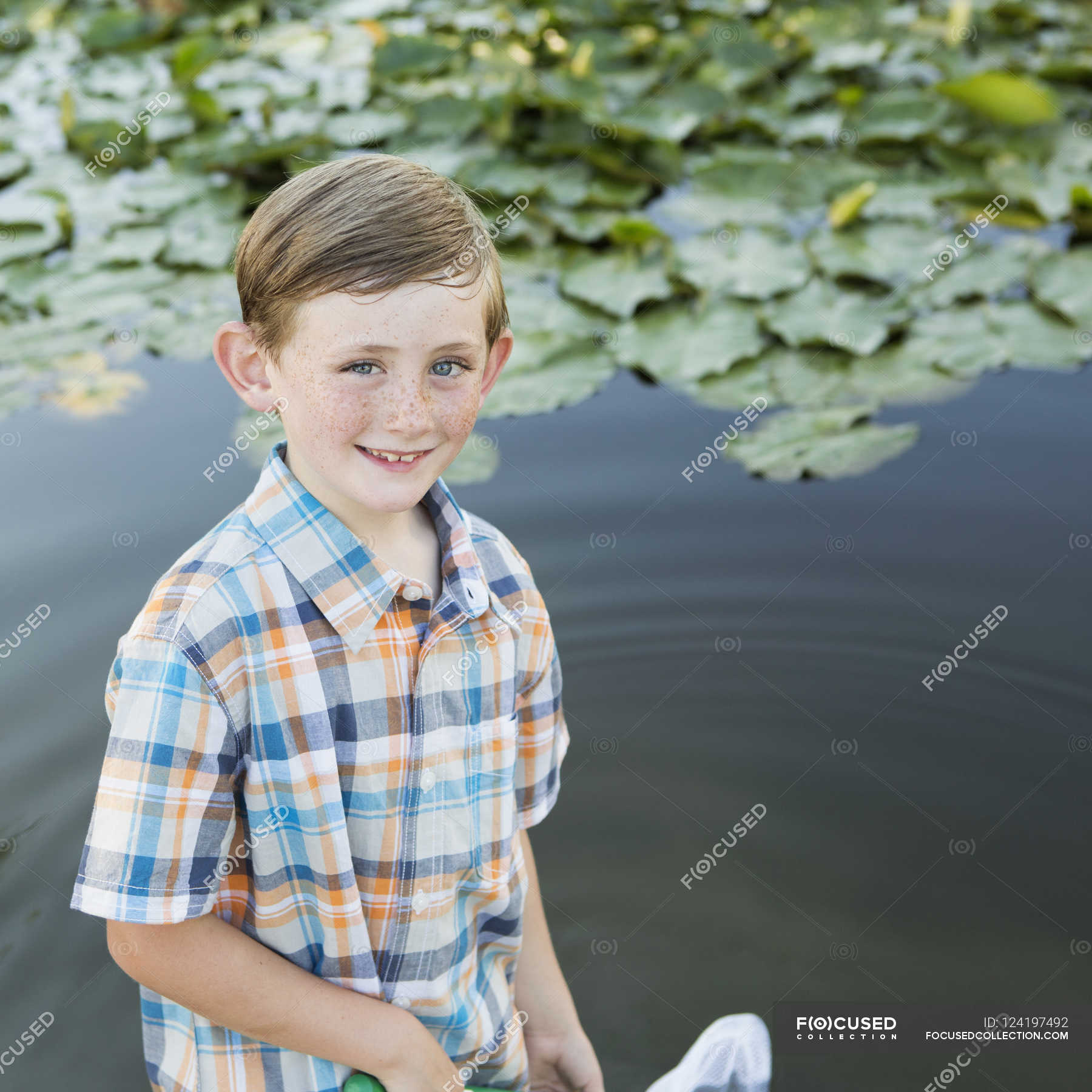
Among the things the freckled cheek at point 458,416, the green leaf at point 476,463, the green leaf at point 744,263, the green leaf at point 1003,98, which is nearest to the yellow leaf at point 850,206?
the green leaf at point 744,263

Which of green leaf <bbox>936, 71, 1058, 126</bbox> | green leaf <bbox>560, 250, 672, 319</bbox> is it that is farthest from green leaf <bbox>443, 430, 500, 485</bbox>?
green leaf <bbox>936, 71, 1058, 126</bbox>

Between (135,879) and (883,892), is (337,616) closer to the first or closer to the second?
(135,879)

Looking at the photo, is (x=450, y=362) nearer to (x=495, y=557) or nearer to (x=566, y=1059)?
(x=495, y=557)

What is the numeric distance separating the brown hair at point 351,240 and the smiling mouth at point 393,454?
83mm

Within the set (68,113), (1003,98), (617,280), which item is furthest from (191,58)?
(1003,98)

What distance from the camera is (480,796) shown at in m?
0.84

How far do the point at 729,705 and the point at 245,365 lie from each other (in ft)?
3.84

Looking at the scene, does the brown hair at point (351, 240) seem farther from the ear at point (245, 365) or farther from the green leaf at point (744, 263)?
the green leaf at point (744, 263)

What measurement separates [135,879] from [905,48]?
141 inches

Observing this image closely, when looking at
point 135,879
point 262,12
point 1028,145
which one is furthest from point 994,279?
point 262,12

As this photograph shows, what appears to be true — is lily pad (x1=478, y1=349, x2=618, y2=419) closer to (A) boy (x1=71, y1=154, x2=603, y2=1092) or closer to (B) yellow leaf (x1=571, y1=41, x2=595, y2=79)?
(B) yellow leaf (x1=571, y1=41, x2=595, y2=79)

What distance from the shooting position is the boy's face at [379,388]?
0.70 m

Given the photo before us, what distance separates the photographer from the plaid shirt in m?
0.68

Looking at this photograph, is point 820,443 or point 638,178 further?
point 638,178
